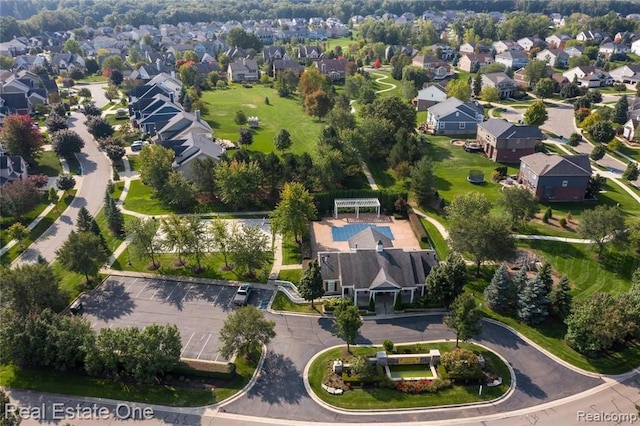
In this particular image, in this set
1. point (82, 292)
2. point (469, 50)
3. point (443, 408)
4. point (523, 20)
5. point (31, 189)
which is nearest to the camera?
point (443, 408)

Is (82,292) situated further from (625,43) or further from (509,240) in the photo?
(625,43)

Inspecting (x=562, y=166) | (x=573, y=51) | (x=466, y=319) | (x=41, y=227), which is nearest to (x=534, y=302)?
(x=466, y=319)

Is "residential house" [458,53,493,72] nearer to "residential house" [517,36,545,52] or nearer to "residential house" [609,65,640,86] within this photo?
"residential house" [517,36,545,52]

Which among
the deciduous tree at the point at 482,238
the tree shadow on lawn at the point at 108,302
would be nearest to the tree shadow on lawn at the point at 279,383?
the tree shadow on lawn at the point at 108,302

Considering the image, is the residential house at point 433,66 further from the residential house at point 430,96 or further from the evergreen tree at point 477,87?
the residential house at point 430,96

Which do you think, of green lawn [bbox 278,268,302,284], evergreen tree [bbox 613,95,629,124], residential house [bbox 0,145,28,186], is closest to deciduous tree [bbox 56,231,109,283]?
green lawn [bbox 278,268,302,284]

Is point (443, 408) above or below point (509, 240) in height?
below

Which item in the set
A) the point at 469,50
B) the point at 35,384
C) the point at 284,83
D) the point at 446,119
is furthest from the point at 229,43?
the point at 35,384
